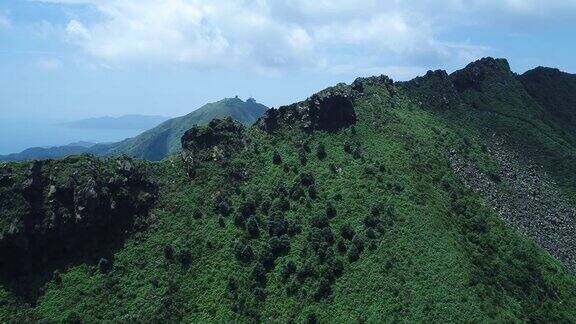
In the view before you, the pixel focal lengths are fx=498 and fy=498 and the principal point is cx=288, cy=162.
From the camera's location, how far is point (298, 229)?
9181cm

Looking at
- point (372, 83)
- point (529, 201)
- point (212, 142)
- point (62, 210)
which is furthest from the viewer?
point (372, 83)

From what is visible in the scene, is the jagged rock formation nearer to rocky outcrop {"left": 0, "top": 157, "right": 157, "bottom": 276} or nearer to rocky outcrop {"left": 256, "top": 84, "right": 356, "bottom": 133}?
rocky outcrop {"left": 256, "top": 84, "right": 356, "bottom": 133}

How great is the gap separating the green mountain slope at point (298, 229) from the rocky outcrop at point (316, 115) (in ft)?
1.15

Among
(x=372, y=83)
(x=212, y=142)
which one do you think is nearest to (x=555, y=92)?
(x=372, y=83)

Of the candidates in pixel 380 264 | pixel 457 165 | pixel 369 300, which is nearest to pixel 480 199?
pixel 457 165

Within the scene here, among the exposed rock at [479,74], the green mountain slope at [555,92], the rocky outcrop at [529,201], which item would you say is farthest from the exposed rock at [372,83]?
the green mountain slope at [555,92]

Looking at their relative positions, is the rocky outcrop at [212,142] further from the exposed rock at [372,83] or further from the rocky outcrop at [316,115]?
the exposed rock at [372,83]

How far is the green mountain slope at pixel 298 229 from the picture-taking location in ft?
257

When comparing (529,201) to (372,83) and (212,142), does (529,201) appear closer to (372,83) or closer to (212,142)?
(372,83)

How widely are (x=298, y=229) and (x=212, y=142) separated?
33.8m

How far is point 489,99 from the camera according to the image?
151 metres

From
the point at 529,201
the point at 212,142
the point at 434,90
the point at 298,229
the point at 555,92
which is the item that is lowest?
the point at 529,201

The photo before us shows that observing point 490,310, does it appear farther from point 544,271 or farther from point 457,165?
point 457,165

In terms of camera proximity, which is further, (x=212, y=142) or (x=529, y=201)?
(x=212, y=142)
